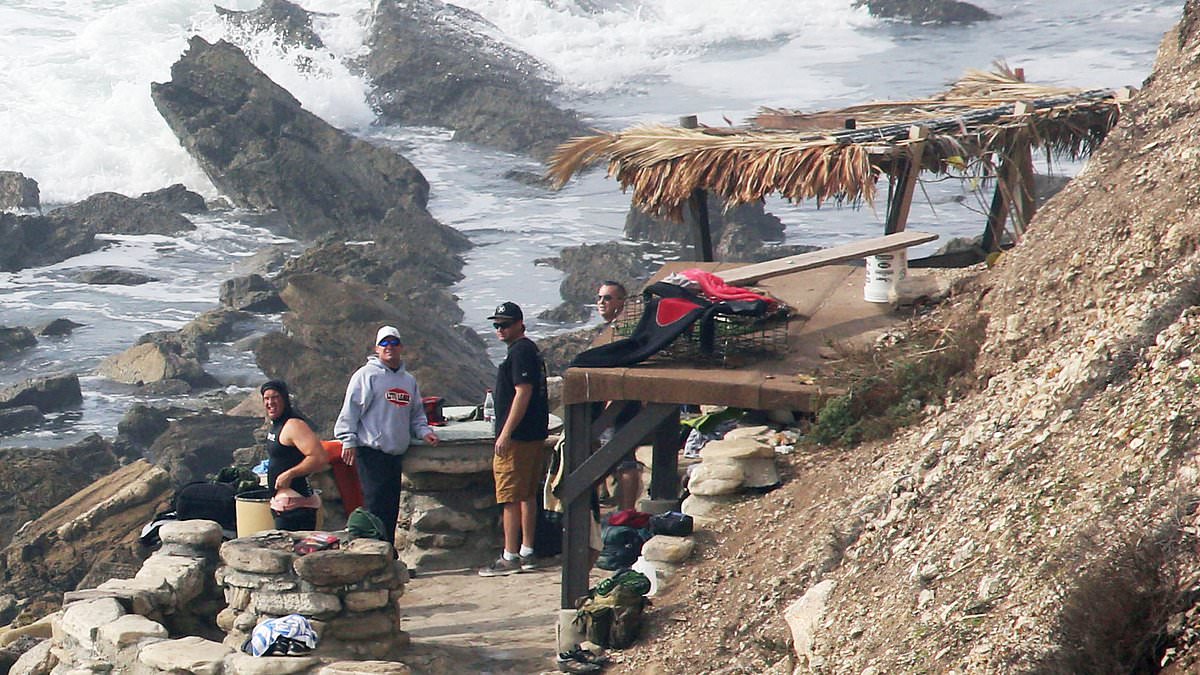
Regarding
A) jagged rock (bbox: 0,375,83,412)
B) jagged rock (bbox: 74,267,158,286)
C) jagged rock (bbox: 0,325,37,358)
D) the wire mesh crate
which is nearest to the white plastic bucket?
the wire mesh crate

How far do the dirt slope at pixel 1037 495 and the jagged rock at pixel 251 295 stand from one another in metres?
18.2

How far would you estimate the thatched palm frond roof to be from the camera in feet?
29.2

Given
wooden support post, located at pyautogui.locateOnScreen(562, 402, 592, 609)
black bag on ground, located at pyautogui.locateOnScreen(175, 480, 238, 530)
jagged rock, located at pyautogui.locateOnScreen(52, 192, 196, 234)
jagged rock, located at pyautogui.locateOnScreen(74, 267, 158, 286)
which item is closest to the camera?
wooden support post, located at pyautogui.locateOnScreen(562, 402, 592, 609)

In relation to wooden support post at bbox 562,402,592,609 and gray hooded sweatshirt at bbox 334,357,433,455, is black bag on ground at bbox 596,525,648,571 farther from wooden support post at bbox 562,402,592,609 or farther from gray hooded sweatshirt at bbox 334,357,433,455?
gray hooded sweatshirt at bbox 334,357,433,455

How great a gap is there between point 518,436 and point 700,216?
2.27 metres

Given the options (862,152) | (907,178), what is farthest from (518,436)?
(907,178)

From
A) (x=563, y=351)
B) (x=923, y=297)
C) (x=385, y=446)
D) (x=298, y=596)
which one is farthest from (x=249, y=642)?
(x=563, y=351)

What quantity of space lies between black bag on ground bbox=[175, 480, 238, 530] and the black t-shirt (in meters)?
1.43

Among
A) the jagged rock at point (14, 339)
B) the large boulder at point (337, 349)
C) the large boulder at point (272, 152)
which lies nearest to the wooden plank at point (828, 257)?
the large boulder at point (337, 349)

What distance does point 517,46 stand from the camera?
1722 inches

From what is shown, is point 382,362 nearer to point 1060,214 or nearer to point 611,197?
point 1060,214

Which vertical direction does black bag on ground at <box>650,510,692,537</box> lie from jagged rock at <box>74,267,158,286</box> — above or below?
above

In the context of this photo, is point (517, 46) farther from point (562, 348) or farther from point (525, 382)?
point (525, 382)

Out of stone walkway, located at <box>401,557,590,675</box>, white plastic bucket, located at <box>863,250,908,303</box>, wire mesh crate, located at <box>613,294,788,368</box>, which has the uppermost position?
white plastic bucket, located at <box>863,250,908,303</box>
